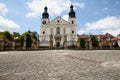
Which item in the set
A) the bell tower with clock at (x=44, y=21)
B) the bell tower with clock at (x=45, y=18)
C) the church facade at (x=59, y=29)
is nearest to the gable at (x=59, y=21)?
the church facade at (x=59, y=29)

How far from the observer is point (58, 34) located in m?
70.1

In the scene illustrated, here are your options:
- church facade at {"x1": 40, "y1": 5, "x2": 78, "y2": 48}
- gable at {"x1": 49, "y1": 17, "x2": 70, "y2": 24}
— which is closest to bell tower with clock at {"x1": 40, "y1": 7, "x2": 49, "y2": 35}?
church facade at {"x1": 40, "y1": 5, "x2": 78, "y2": 48}

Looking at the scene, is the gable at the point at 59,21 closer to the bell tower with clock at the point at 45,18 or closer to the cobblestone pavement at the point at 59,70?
the bell tower with clock at the point at 45,18

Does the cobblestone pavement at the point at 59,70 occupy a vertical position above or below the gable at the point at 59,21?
below

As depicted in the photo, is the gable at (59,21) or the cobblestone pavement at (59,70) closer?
the cobblestone pavement at (59,70)

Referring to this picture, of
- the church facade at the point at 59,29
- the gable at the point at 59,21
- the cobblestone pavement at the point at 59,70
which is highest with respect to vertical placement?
the gable at the point at 59,21


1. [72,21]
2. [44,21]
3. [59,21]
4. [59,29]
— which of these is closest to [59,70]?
[59,29]

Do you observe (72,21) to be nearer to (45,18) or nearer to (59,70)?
(45,18)

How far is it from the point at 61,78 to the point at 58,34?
64.3 meters

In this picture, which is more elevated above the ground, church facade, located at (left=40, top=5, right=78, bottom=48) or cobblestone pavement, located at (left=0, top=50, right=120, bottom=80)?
church facade, located at (left=40, top=5, right=78, bottom=48)

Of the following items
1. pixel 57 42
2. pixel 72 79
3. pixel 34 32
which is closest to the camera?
pixel 72 79

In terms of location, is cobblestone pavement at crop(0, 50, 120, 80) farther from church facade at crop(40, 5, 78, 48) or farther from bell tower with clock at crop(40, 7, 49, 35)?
bell tower with clock at crop(40, 7, 49, 35)

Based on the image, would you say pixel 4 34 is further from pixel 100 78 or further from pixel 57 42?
pixel 100 78

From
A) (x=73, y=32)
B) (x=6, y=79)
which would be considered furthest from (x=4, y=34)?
(x=6, y=79)
